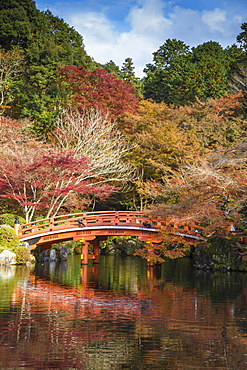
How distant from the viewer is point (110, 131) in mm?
29859

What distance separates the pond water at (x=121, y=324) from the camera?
22.4ft

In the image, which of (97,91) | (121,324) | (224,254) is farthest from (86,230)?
(121,324)

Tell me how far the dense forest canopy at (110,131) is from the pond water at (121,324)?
17.2 ft

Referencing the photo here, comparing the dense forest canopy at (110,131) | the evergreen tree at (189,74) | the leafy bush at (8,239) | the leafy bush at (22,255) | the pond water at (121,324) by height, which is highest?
the evergreen tree at (189,74)

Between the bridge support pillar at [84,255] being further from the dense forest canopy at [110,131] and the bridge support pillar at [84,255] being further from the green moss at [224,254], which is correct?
the green moss at [224,254]

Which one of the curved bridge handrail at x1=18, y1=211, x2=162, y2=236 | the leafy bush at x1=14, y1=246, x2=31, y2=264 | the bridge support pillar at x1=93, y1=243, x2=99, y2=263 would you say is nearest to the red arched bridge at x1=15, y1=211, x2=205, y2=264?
the curved bridge handrail at x1=18, y1=211, x2=162, y2=236

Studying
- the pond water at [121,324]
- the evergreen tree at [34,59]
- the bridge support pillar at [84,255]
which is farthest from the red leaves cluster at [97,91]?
the pond water at [121,324]

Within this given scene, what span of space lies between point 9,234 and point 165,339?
14.0m

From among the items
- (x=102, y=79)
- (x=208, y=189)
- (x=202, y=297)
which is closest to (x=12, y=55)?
(x=102, y=79)

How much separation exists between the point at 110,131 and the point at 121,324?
21707 millimetres

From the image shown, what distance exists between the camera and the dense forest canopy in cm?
2272

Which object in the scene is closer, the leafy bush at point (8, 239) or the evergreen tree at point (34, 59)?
the leafy bush at point (8, 239)

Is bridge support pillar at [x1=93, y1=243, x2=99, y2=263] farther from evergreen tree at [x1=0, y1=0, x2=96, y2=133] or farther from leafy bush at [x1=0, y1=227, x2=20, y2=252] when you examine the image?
evergreen tree at [x1=0, y1=0, x2=96, y2=133]

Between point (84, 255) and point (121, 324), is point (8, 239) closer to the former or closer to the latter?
point (84, 255)
